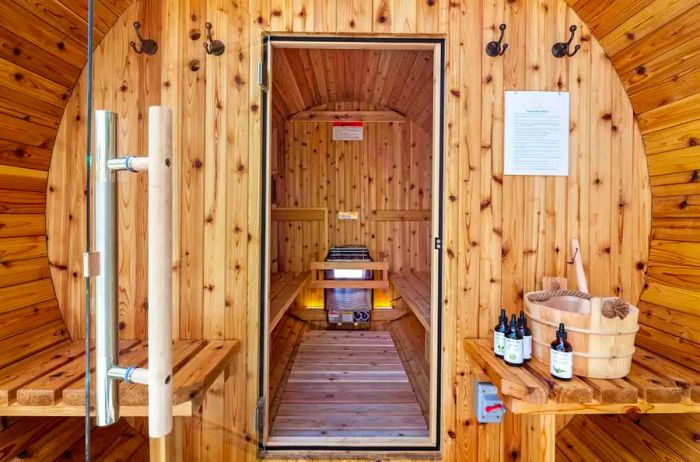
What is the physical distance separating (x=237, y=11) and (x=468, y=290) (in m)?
1.85

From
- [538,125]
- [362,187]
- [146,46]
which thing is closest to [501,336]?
[538,125]

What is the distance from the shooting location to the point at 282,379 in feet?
8.22

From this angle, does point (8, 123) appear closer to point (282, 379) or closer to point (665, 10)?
point (282, 379)

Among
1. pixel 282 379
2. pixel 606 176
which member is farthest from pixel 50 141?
pixel 606 176

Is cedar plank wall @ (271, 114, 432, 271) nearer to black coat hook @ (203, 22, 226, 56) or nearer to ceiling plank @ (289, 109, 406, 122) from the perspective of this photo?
ceiling plank @ (289, 109, 406, 122)

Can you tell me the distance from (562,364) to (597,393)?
0.14 metres

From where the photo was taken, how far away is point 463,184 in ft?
5.62

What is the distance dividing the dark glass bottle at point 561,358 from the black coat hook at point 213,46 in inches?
77.3

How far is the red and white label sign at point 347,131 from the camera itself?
3969mm

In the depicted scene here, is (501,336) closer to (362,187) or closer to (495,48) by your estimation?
(495,48)

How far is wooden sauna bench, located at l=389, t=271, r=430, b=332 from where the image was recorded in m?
2.41

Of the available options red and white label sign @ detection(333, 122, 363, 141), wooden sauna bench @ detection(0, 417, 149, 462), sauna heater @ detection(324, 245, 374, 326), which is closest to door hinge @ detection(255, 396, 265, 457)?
wooden sauna bench @ detection(0, 417, 149, 462)

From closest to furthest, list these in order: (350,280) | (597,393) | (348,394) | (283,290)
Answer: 1. (597,393)
2. (348,394)
3. (283,290)
4. (350,280)

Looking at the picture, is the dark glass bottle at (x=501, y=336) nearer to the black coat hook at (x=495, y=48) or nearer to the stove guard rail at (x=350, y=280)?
the black coat hook at (x=495, y=48)
